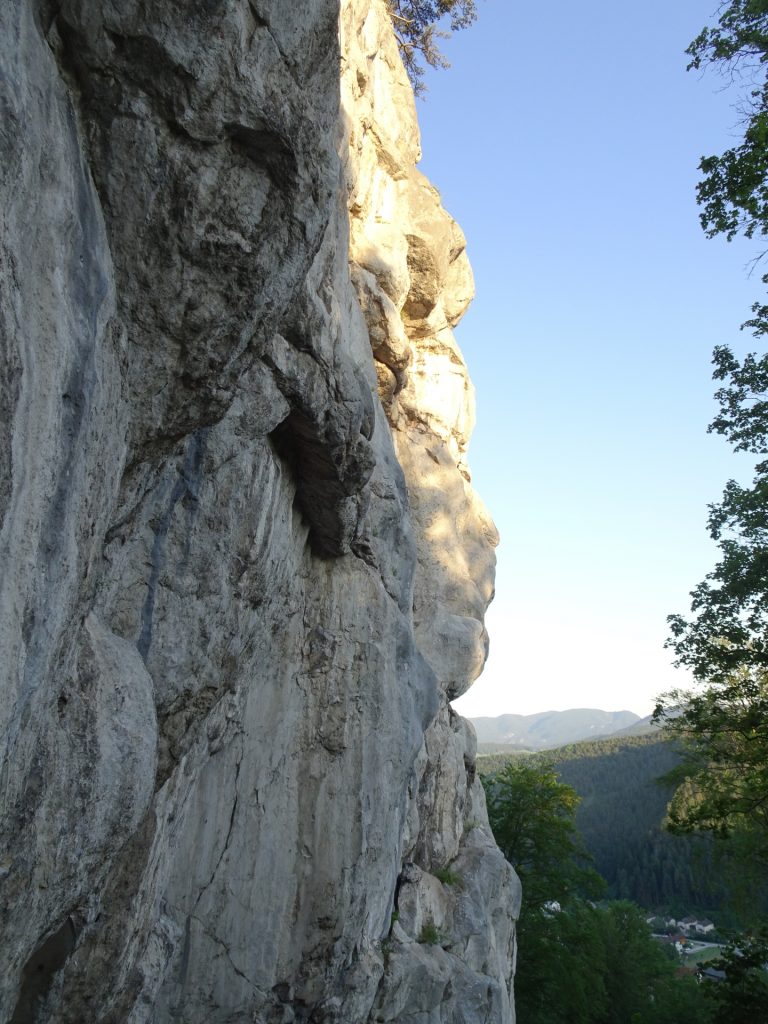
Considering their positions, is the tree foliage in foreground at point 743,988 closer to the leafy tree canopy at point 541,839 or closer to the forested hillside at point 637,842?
the leafy tree canopy at point 541,839

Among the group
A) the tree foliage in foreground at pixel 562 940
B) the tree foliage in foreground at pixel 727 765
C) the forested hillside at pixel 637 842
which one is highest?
the tree foliage in foreground at pixel 727 765

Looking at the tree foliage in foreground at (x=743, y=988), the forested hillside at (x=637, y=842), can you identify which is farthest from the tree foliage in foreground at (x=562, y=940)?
the forested hillside at (x=637, y=842)

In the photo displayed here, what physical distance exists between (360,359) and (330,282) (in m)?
2.18

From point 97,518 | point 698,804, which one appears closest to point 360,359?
point 97,518

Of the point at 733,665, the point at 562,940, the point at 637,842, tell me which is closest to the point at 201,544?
the point at 733,665

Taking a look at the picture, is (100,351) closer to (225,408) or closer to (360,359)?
(225,408)

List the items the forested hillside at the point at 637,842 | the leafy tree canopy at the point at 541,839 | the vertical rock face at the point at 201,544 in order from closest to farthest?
the vertical rock face at the point at 201,544 < the leafy tree canopy at the point at 541,839 < the forested hillside at the point at 637,842

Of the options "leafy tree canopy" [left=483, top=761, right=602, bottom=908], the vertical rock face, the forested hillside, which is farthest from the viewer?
the forested hillside

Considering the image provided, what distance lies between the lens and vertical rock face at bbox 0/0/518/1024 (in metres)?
3.52

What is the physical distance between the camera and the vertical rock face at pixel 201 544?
3.52 m

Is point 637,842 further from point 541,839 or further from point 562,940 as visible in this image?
point 562,940

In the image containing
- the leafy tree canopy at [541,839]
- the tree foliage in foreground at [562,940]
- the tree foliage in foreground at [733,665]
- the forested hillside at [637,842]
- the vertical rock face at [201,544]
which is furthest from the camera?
the forested hillside at [637,842]

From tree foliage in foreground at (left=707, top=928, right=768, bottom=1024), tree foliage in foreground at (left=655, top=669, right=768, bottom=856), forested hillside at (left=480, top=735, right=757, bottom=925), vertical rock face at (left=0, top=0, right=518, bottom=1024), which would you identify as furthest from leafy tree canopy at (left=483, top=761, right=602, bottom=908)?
forested hillside at (left=480, top=735, right=757, bottom=925)

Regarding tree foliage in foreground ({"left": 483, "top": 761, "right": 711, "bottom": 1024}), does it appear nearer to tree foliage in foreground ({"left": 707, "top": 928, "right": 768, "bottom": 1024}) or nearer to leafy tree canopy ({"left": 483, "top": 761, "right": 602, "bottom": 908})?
leafy tree canopy ({"left": 483, "top": 761, "right": 602, "bottom": 908})
